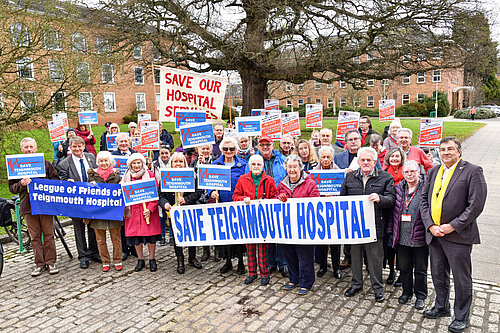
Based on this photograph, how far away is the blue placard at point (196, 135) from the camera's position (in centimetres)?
690

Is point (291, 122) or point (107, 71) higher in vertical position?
point (107, 71)

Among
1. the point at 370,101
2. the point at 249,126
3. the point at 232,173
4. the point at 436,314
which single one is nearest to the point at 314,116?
the point at 249,126

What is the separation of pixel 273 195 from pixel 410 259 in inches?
81.2

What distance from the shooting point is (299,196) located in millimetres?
5742

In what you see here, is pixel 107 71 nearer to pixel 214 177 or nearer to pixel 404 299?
pixel 214 177

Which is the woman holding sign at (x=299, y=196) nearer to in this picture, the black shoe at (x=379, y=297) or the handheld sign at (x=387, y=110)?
the black shoe at (x=379, y=297)

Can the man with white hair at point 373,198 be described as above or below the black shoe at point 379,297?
above

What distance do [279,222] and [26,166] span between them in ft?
13.8

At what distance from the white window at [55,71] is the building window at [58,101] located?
0.52 metres

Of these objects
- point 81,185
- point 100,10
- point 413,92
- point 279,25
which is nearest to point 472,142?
point 279,25

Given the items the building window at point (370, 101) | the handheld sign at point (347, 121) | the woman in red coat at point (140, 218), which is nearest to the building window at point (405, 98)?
the building window at point (370, 101)

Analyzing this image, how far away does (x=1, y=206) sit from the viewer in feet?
21.9

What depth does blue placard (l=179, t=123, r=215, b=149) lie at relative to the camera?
6902 millimetres

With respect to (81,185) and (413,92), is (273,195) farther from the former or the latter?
(413,92)
